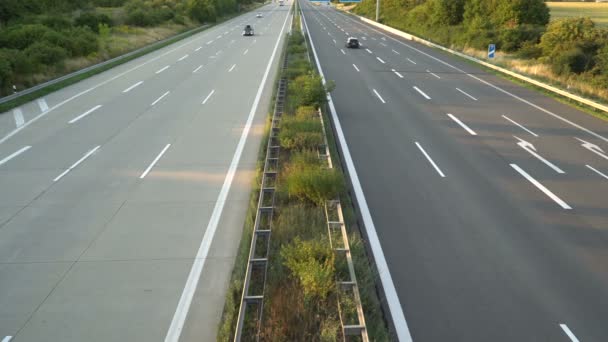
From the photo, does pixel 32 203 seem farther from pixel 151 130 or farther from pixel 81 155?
pixel 151 130

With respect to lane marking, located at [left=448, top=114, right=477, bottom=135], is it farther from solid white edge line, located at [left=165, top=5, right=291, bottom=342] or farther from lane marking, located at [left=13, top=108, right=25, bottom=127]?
lane marking, located at [left=13, top=108, right=25, bottom=127]

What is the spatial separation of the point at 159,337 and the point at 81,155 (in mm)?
10416

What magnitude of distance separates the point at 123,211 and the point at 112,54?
1204 inches

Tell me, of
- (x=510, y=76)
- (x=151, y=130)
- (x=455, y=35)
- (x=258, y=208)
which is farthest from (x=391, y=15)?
(x=258, y=208)

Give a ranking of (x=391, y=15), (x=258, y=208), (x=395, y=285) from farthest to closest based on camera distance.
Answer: (x=391, y=15)
(x=258, y=208)
(x=395, y=285)

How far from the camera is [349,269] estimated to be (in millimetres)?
8711

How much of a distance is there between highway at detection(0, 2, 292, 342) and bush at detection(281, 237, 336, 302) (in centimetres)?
136

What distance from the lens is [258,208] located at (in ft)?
37.0

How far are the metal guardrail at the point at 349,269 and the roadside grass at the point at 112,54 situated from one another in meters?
18.2

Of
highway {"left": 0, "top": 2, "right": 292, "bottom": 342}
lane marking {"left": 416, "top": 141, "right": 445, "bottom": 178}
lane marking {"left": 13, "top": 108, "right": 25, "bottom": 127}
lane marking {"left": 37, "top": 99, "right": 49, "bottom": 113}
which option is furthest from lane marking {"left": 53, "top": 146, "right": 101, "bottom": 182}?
lane marking {"left": 416, "top": 141, "right": 445, "bottom": 178}

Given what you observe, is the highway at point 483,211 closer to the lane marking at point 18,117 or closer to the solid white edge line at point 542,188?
the solid white edge line at point 542,188

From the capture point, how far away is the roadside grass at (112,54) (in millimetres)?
25428

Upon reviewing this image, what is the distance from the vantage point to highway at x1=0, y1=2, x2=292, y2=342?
8.20 metres

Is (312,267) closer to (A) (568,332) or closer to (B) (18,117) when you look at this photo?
(A) (568,332)
